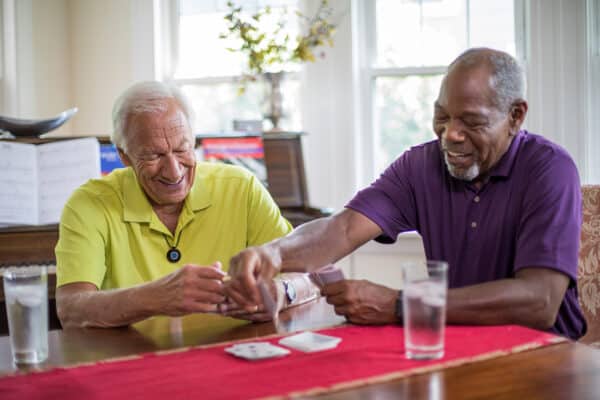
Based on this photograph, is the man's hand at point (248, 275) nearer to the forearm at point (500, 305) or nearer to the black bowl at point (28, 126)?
the forearm at point (500, 305)

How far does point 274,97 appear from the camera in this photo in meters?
3.86

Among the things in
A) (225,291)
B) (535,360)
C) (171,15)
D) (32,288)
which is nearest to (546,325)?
(535,360)

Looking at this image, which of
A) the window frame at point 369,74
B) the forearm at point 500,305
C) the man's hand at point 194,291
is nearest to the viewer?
the forearm at point 500,305

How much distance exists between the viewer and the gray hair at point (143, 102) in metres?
2.01

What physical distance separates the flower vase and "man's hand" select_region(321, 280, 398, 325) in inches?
94.4

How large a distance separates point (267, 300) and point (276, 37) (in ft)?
9.03

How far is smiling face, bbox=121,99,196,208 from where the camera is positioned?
6.59ft

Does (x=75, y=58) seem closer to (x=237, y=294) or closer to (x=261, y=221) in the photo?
(x=261, y=221)

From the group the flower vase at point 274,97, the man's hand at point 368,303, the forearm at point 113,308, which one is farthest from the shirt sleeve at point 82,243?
the flower vase at point 274,97

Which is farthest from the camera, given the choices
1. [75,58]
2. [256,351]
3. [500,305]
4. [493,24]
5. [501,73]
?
[75,58]

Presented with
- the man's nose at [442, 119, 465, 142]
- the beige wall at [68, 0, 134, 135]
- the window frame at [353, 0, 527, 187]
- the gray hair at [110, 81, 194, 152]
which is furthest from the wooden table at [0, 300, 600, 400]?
the beige wall at [68, 0, 134, 135]

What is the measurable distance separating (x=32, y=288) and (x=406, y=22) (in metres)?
3.19

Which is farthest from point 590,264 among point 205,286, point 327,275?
point 205,286

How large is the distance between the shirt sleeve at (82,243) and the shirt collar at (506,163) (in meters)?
1.01
